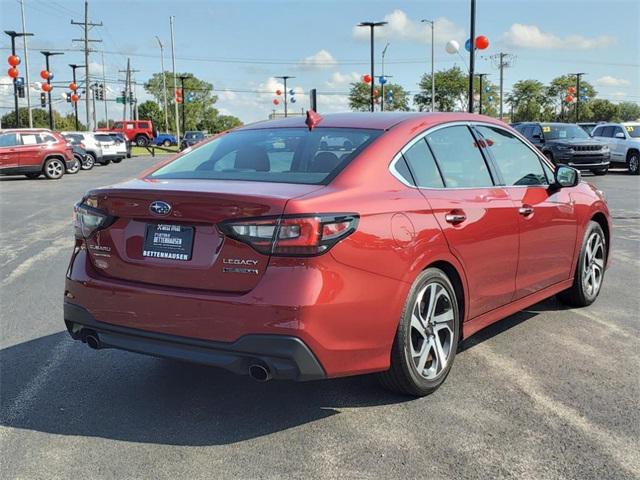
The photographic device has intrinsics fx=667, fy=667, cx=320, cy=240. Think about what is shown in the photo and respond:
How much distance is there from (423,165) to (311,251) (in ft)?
4.00

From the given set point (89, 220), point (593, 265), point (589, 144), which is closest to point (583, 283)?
point (593, 265)

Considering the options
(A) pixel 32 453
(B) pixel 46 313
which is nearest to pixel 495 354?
(A) pixel 32 453

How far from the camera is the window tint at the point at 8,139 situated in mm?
23000

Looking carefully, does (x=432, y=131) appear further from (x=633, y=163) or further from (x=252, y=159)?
(x=633, y=163)

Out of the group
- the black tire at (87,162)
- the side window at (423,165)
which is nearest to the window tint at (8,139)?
the black tire at (87,162)

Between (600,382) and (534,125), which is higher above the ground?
(534,125)

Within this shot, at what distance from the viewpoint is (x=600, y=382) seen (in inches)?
160

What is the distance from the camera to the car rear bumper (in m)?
3.10

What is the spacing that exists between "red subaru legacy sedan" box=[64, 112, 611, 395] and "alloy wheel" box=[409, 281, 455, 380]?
0.01 m

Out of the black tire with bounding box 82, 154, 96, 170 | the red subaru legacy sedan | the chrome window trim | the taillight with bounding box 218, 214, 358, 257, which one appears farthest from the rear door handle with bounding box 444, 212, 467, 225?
the black tire with bounding box 82, 154, 96, 170

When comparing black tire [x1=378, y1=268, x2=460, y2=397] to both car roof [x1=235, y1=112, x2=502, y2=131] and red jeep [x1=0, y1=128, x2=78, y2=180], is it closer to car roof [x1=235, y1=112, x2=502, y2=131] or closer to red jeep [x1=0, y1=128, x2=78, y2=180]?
car roof [x1=235, y1=112, x2=502, y2=131]

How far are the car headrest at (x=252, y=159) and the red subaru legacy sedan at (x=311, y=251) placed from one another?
0.05 ft

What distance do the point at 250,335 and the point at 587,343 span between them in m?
2.85

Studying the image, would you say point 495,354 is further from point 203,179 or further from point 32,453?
point 32,453
